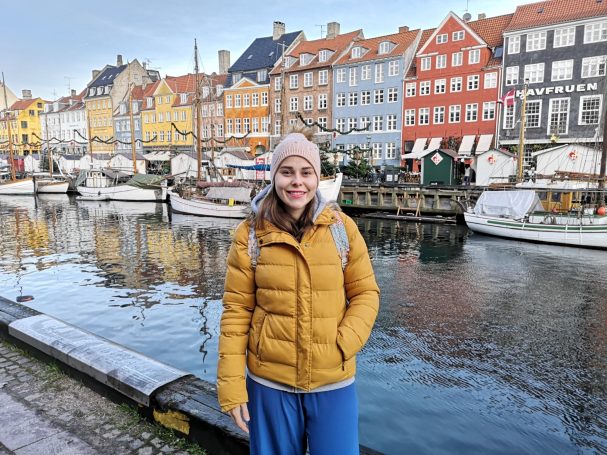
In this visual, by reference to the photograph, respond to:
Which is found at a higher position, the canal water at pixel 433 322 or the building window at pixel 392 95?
the building window at pixel 392 95

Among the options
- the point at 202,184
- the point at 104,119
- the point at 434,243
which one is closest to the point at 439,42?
the point at 202,184

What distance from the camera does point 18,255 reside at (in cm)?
1819

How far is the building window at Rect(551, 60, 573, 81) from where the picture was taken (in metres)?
37.5

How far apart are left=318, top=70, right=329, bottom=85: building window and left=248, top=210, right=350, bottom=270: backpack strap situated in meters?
51.5

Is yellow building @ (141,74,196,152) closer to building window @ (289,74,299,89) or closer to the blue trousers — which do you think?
building window @ (289,74,299,89)

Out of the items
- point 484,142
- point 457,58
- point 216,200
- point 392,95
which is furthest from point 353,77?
point 216,200

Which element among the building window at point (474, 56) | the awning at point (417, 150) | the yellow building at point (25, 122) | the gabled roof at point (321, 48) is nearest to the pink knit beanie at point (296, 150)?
the awning at point (417, 150)

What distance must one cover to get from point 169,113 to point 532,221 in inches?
2209

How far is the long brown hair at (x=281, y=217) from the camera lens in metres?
2.56

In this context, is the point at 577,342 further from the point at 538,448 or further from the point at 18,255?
the point at 18,255

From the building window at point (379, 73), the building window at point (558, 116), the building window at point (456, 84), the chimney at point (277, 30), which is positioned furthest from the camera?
the chimney at point (277, 30)

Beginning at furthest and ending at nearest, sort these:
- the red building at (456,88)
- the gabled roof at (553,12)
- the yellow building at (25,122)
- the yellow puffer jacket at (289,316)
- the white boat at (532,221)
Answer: the yellow building at (25,122), the red building at (456,88), the gabled roof at (553,12), the white boat at (532,221), the yellow puffer jacket at (289,316)

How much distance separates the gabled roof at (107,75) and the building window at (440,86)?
2129 inches

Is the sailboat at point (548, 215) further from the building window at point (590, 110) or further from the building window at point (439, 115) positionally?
the building window at point (439, 115)
